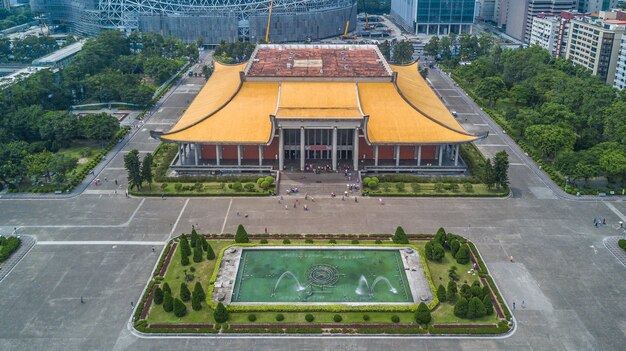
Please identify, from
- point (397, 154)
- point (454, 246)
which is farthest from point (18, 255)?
point (397, 154)

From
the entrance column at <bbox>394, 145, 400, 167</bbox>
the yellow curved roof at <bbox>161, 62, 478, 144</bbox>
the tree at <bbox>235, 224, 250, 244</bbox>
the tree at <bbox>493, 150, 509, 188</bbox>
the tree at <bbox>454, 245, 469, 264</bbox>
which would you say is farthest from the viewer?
the entrance column at <bbox>394, 145, 400, 167</bbox>

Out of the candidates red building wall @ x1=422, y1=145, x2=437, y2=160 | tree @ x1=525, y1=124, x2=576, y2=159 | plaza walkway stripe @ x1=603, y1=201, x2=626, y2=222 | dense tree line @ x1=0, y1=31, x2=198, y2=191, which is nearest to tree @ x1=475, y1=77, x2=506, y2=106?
tree @ x1=525, y1=124, x2=576, y2=159

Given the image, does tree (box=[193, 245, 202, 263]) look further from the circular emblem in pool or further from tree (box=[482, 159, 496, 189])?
tree (box=[482, 159, 496, 189])

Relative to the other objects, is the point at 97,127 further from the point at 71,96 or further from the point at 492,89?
the point at 492,89

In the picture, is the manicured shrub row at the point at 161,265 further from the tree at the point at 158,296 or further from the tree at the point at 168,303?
the tree at the point at 168,303

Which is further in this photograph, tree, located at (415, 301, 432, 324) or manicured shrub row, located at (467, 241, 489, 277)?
manicured shrub row, located at (467, 241, 489, 277)

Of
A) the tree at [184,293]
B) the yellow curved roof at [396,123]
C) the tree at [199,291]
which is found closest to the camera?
the tree at [199,291]

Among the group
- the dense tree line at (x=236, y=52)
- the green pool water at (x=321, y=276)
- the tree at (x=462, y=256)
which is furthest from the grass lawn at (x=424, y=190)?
the dense tree line at (x=236, y=52)
